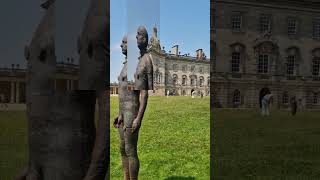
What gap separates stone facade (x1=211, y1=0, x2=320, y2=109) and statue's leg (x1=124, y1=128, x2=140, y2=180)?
109ft

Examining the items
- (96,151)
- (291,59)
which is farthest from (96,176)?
(291,59)

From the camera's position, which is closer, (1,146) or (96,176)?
(96,176)

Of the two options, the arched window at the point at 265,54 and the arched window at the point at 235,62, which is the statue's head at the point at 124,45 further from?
the arched window at the point at 265,54

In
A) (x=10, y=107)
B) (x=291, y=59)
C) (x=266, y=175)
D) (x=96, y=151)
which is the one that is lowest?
(x=266, y=175)

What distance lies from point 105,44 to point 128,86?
266mm

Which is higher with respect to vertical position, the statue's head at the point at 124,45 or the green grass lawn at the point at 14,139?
the statue's head at the point at 124,45

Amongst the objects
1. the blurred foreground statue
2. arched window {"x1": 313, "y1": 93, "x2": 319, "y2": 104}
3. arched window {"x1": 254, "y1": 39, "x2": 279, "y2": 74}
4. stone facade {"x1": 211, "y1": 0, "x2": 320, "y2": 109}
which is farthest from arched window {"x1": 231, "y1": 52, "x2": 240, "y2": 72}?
the blurred foreground statue

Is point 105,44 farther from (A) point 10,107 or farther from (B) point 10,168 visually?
(B) point 10,168

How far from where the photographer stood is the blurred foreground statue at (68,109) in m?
1.79

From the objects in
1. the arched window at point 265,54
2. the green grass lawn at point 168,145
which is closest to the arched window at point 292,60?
the arched window at point 265,54

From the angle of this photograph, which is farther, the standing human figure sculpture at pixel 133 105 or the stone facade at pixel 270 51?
the stone facade at pixel 270 51

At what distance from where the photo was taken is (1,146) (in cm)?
199

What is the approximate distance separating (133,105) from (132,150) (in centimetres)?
24

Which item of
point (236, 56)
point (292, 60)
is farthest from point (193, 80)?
point (292, 60)
